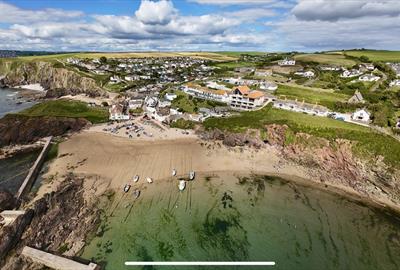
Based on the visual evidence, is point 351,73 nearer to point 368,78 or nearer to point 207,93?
point 368,78

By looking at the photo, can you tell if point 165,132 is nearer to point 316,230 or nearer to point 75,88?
point 316,230

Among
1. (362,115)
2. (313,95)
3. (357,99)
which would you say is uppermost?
Result: (357,99)

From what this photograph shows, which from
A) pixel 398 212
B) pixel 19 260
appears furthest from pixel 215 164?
pixel 19 260

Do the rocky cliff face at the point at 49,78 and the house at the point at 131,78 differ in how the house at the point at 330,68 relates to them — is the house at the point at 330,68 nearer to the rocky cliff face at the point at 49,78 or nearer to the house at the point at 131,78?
the house at the point at 131,78

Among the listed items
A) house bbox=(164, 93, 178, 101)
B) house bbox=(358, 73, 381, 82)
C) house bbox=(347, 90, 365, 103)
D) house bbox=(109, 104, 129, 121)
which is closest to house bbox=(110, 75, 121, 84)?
house bbox=(164, 93, 178, 101)

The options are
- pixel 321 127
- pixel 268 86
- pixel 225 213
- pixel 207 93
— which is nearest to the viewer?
pixel 225 213

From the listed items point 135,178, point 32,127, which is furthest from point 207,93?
point 32,127

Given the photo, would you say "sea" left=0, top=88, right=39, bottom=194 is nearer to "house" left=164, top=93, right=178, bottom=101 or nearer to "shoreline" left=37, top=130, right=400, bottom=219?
"shoreline" left=37, top=130, right=400, bottom=219

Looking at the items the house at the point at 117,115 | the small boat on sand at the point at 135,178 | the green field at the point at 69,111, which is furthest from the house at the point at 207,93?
the small boat on sand at the point at 135,178
